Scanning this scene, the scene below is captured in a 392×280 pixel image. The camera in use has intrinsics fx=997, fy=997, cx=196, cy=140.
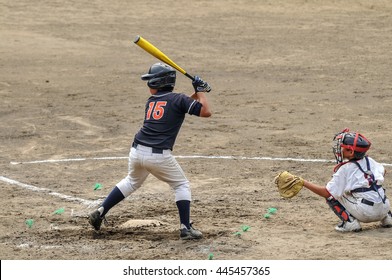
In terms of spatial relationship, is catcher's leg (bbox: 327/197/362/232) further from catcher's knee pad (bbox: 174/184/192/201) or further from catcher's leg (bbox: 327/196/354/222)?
catcher's knee pad (bbox: 174/184/192/201)

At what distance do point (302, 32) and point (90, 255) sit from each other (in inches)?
528

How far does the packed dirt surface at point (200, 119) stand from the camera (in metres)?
9.96

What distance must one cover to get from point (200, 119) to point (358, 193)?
20.8 feet

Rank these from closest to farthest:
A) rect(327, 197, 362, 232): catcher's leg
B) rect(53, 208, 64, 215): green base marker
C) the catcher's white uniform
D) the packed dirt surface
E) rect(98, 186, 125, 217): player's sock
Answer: the catcher's white uniform, rect(327, 197, 362, 232): catcher's leg, the packed dirt surface, rect(98, 186, 125, 217): player's sock, rect(53, 208, 64, 215): green base marker

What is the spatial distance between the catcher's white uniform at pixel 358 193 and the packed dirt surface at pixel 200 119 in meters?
0.22

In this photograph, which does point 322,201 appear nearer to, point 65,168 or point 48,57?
point 65,168

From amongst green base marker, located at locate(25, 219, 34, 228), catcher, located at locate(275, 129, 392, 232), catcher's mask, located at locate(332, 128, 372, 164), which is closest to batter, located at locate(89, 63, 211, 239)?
green base marker, located at locate(25, 219, 34, 228)

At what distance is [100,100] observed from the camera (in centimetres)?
1716

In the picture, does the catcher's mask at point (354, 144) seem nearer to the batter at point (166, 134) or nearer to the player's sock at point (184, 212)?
the batter at point (166, 134)

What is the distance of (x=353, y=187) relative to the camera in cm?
977

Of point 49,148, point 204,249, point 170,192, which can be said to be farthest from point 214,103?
point 204,249

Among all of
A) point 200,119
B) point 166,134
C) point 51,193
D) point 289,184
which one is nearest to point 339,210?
point 289,184

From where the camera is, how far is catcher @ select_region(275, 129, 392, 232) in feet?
32.0

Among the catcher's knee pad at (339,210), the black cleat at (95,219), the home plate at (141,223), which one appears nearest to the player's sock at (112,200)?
the black cleat at (95,219)
